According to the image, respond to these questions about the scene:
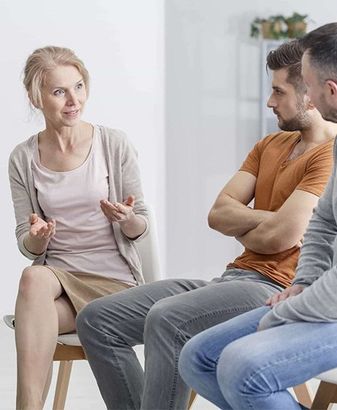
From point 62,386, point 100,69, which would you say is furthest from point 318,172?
point 100,69

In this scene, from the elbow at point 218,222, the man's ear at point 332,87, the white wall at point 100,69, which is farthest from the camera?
the white wall at point 100,69

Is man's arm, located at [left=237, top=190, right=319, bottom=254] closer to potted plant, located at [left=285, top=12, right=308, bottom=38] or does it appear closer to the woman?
the woman

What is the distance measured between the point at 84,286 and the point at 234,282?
20.0 inches

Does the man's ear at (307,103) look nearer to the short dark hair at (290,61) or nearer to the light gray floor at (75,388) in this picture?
the short dark hair at (290,61)

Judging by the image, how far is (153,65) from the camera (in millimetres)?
5586

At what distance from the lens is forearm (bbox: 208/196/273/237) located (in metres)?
2.51

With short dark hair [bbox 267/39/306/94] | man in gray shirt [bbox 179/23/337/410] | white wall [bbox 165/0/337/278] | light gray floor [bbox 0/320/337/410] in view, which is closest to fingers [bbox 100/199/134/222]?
short dark hair [bbox 267/39/306/94]

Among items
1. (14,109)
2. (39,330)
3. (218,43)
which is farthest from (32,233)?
(218,43)

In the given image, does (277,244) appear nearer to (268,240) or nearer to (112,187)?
(268,240)

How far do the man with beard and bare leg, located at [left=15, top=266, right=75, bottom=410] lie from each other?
100mm

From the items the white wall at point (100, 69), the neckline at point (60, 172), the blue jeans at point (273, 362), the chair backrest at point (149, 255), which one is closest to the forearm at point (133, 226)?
the chair backrest at point (149, 255)

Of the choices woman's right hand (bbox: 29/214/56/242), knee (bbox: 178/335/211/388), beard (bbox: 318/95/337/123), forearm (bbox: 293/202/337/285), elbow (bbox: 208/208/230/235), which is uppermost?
Answer: beard (bbox: 318/95/337/123)

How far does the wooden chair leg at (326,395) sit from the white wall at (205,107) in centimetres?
379

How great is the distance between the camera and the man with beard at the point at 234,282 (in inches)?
92.5
